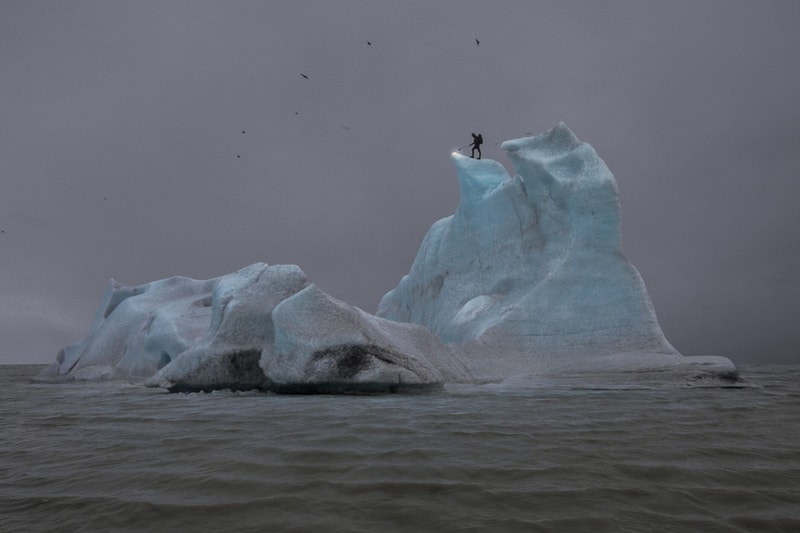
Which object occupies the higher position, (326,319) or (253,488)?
(326,319)

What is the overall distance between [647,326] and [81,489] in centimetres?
1463

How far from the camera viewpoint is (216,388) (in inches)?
A: 413

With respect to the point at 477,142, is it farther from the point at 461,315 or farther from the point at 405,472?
the point at 405,472

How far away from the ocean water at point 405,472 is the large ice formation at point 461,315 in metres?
3.69

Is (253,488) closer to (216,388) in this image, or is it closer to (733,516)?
(733,516)

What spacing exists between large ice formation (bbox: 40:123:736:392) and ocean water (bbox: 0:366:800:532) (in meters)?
3.69

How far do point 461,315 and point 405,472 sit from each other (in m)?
14.4

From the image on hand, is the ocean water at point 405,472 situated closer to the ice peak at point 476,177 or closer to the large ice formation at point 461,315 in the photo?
the large ice formation at point 461,315

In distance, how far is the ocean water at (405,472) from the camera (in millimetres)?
2365

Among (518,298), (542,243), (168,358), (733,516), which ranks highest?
(542,243)

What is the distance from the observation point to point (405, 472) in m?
3.13

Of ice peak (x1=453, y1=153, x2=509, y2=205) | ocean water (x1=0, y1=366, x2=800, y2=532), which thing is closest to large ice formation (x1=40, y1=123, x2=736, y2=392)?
ice peak (x1=453, y1=153, x2=509, y2=205)

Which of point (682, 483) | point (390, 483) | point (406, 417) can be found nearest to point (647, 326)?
point (406, 417)

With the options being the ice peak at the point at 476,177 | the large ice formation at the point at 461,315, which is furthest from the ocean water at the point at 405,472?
the ice peak at the point at 476,177
